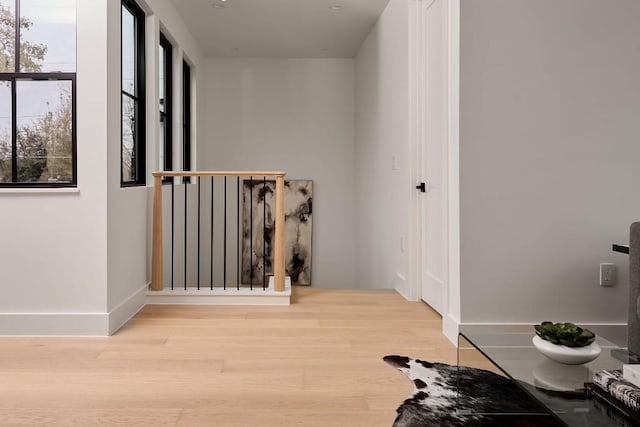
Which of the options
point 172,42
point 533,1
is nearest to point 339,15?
point 172,42

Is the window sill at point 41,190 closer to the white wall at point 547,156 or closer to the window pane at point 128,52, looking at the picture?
the window pane at point 128,52

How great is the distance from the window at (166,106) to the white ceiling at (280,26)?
0.43m

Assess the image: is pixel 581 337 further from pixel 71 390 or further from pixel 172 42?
pixel 172 42

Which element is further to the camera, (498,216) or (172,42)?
(172,42)

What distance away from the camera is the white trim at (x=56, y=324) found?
338 cm

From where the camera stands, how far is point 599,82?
3195mm

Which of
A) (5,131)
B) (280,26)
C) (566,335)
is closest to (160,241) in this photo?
(5,131)

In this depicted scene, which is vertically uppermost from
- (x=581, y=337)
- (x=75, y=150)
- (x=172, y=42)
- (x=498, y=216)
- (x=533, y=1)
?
(x=172, y=42)

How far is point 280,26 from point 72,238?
11.6 ft

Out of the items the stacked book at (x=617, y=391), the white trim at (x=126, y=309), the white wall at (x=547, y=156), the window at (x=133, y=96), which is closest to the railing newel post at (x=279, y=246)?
the white trim at (x=126, y=309)

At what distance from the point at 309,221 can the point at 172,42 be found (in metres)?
3.00

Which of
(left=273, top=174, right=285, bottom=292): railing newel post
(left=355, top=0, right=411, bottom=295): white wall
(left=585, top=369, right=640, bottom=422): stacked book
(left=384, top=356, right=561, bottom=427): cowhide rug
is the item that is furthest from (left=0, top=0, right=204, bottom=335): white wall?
(left=585, top=369, right=640, bottom=422): stacked book

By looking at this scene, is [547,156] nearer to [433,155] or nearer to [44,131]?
[433,155]

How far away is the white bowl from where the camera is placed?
181 centimetres
